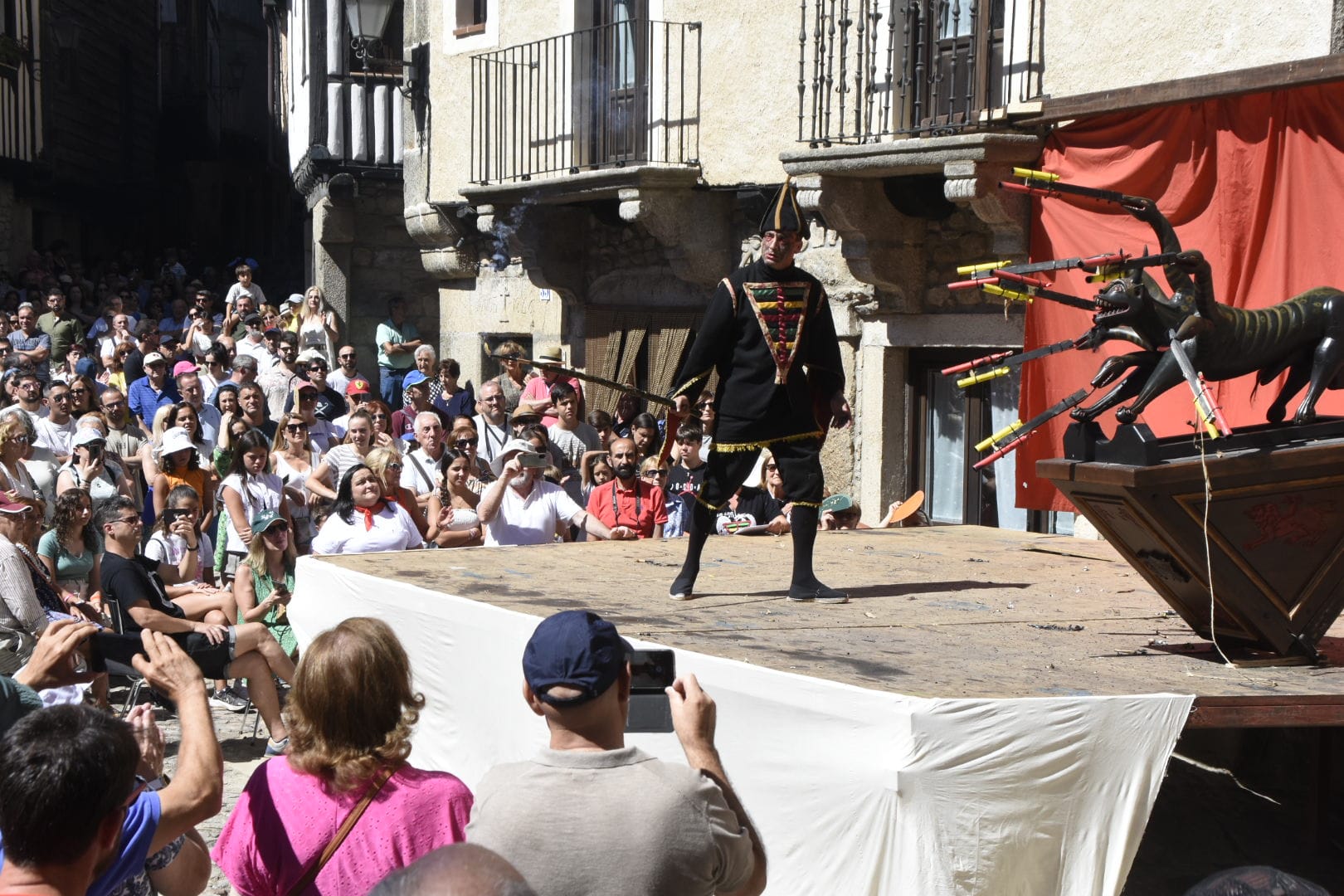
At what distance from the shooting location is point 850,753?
454 centimetres

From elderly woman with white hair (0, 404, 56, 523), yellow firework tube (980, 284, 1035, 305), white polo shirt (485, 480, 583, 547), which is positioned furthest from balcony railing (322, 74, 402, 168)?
yellow firework tube (980, 284, 1035, 305)

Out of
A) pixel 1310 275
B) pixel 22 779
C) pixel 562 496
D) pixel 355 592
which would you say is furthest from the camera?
pixel 562 496

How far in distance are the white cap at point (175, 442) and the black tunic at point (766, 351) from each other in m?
3.89

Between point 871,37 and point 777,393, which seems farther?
point 871,37

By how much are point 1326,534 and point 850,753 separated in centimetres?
181

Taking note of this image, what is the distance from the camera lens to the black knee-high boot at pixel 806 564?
641 centimetres

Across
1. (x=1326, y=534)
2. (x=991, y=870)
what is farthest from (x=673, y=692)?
(x=1326, y=534)

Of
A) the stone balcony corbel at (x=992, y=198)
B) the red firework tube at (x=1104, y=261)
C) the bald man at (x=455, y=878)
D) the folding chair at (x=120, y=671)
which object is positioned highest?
the stone balcony corbel at (x=992, y=198)

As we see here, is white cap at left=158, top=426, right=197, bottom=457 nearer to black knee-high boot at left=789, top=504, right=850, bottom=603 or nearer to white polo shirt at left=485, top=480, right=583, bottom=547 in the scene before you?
white polo shirt at left=485, top=480, right=583, bottom=547

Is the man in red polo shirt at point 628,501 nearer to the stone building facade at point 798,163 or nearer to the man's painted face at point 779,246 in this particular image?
the stone building facade at point 798,163

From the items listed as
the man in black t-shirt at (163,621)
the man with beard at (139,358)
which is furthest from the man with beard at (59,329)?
the man in black t-shirt at (163,621)

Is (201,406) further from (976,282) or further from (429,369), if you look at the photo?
(976,282)

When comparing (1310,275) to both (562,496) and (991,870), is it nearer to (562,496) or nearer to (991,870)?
(562,496)

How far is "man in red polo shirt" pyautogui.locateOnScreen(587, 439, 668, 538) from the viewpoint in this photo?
893 centimetres
